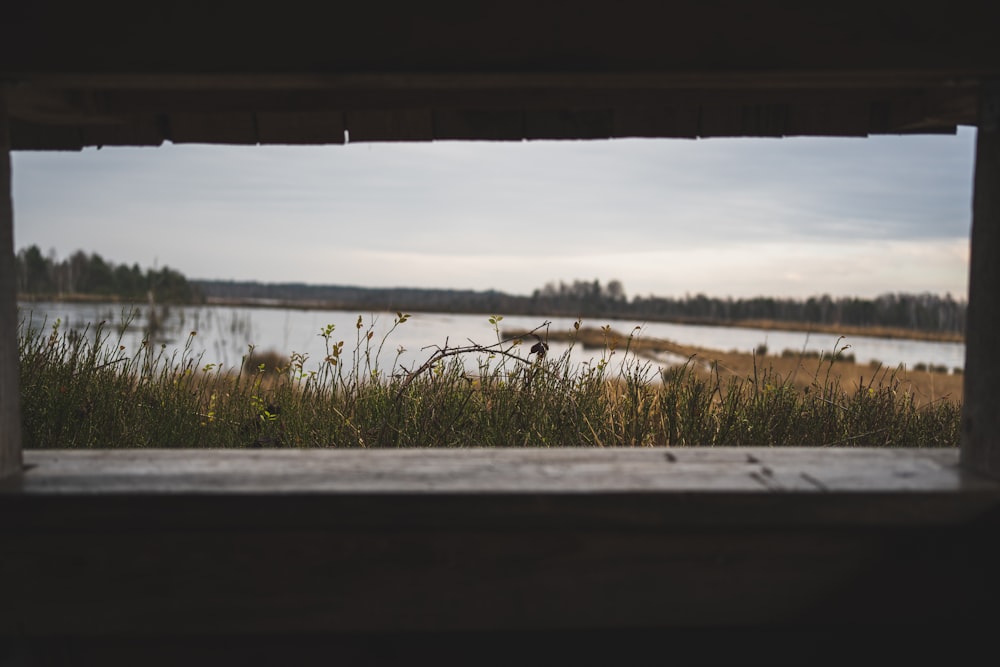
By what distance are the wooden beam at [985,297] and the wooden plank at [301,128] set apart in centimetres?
152

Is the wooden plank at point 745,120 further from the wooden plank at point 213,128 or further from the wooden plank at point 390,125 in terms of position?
the wooden plank at point 213,128

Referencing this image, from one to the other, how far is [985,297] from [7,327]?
6.96ft

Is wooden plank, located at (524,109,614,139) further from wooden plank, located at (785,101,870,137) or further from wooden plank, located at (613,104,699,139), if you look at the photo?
wooden plank, located at (785,101,870,137)

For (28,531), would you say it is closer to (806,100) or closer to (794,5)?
(794,5)

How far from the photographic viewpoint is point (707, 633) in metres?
1.57

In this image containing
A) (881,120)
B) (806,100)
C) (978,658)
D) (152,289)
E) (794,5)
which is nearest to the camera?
(794,5)

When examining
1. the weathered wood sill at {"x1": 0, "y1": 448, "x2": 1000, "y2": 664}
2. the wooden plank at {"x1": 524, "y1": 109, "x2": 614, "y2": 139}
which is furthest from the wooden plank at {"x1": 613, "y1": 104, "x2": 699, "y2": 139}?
the weathered wood sill at {"x1": 0, "y1": 448, "x2": 1000, "y2": 664}

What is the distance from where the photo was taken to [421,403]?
4.37m

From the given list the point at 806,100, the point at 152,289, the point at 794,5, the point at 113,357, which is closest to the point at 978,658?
the point at 806,100

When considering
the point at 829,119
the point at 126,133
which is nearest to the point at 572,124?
the point at 829,119

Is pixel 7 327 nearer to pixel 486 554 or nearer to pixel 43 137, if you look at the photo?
pixel 43 137

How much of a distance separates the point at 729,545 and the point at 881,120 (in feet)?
4.10

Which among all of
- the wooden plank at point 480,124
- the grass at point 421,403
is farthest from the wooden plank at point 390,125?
the grass at point 421,403

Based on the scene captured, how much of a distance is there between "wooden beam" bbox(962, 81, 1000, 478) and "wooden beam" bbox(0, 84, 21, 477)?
2.09 m
